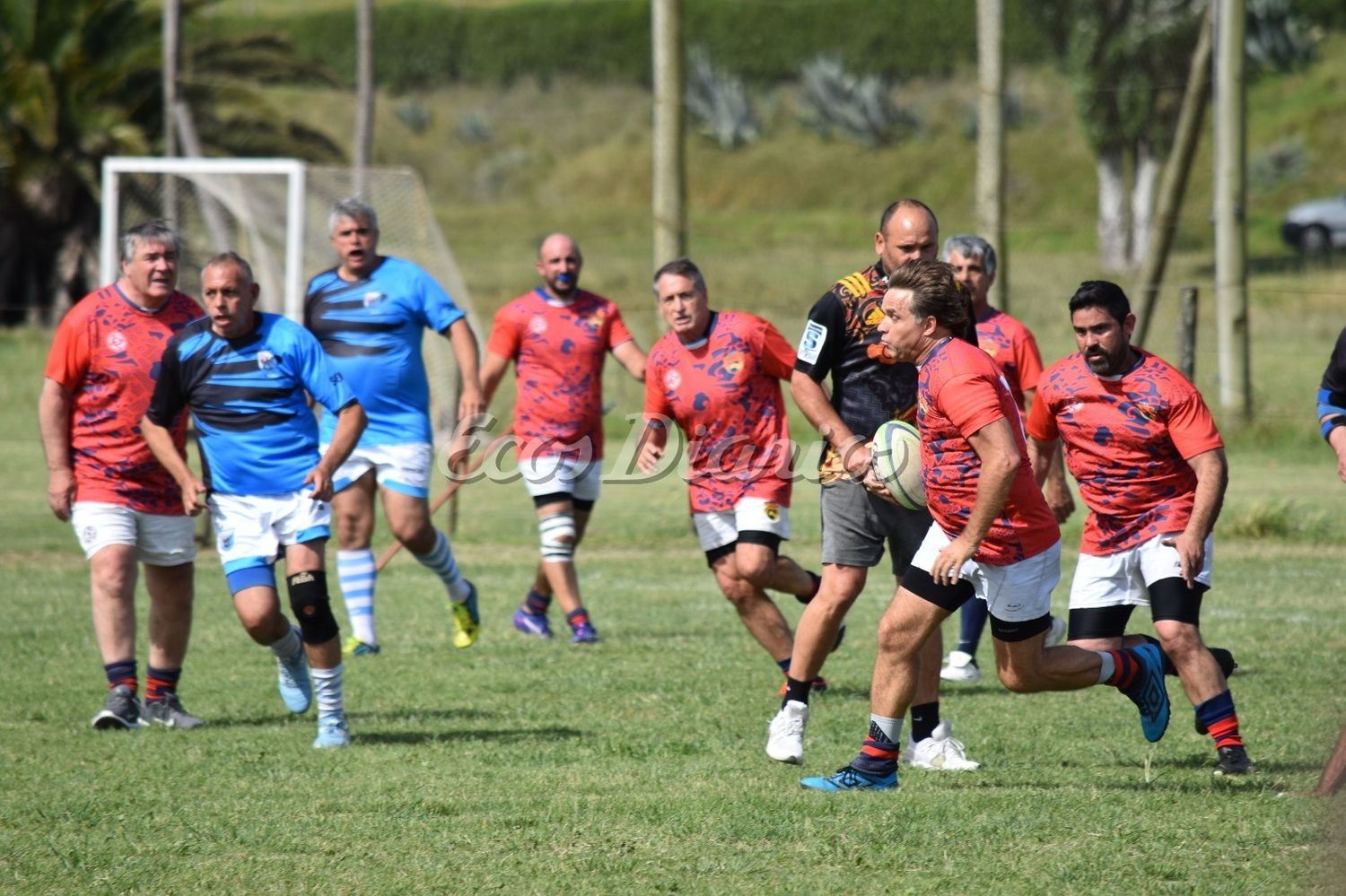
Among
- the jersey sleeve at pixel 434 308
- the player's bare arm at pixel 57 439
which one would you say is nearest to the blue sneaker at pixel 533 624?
the jersey sleeve at pixel 434 308

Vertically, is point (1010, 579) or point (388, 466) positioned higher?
point (388, 466)

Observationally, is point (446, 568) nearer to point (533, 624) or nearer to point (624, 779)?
point (533, 624)

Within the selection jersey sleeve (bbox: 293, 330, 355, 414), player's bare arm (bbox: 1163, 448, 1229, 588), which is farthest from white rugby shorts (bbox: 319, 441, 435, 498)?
player's bare arm (bbox: 1163, 448, 1229, 588)

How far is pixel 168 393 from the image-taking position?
7121mm

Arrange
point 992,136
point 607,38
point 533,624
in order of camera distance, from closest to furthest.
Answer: point 533,624, point 992,136, point 607,38

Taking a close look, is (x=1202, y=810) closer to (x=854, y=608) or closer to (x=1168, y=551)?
(x=1168, y=551)

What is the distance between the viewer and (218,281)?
6887mm

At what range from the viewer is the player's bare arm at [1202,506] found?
6.22 metres

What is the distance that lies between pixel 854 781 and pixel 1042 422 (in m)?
1.70

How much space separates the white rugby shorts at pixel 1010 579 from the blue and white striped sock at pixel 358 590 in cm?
441

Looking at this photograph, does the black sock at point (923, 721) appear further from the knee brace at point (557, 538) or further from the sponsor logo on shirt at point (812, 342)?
the knee brace at point (557, 538)

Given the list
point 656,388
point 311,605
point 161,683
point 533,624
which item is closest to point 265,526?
point 311,605

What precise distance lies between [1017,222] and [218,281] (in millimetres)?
30845

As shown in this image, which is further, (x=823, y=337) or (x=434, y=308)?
(x=434, y=308)
